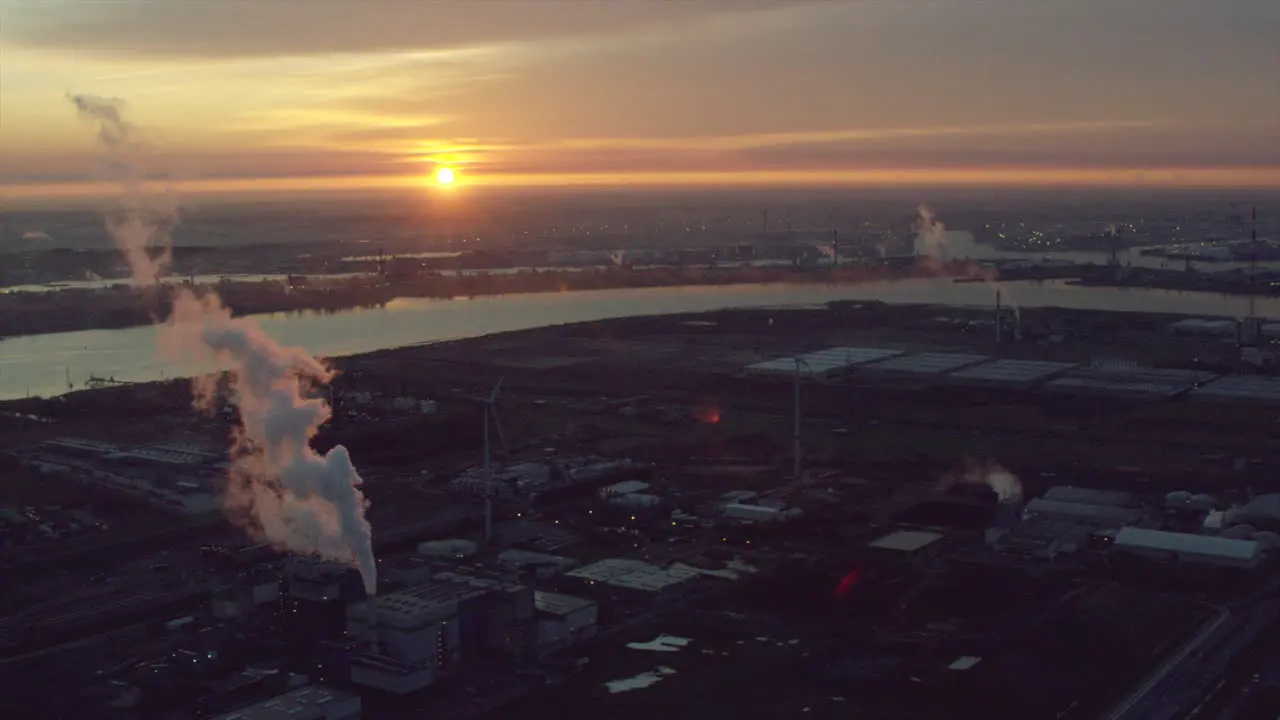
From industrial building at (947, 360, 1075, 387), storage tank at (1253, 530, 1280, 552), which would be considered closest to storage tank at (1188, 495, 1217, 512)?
storage tank at (1253, 530, 1280, 552)

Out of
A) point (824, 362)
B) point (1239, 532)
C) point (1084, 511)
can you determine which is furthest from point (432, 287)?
point (1239, 532)

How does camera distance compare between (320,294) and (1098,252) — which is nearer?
(320,294)

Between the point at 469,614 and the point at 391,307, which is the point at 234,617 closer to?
the point at 469,614

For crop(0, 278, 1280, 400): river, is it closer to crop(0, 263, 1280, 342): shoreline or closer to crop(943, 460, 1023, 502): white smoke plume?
crop(0, 263, 1280, 342): shoreline

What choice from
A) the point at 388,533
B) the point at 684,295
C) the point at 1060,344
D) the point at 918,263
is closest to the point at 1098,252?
the point at 918,263

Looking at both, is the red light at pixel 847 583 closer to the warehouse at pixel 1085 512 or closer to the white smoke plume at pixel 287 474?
the warehouse at pixel 1085 512

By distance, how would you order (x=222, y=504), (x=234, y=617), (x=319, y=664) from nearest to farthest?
(x=319, y=664) < (x=234, y=617) < (x=222, y=504)
